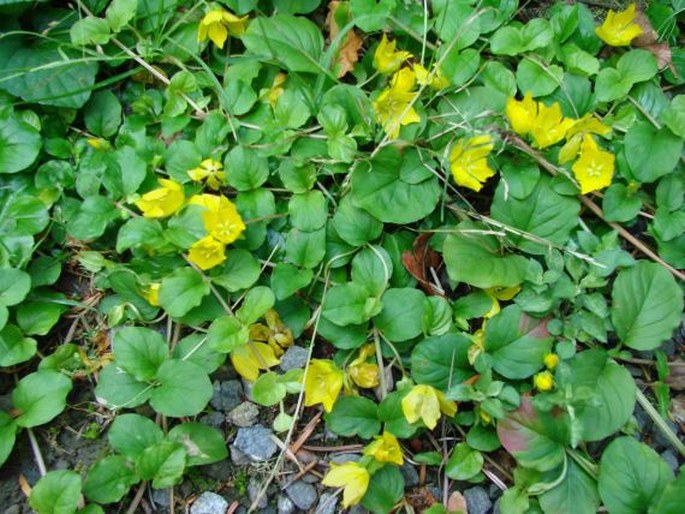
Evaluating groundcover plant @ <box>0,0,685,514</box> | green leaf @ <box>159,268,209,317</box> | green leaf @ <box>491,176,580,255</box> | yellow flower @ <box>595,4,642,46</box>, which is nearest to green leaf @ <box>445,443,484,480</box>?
groundcover plant @ <box>0,0,685,514</box>

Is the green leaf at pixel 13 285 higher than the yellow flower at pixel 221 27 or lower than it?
lower

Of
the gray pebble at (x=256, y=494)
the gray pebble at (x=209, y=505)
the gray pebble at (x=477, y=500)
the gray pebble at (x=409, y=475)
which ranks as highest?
the gray pebble at (x=409, y=475)

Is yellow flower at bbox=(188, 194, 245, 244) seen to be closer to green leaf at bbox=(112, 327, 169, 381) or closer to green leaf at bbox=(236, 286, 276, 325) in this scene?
green leaf at bbox=(236, 286, 276, 325)

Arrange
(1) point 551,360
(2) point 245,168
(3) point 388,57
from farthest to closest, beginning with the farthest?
(3) point 388,57, (2) point 245,168, (1) point 551,360

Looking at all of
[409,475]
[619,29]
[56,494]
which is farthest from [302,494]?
[619,29]

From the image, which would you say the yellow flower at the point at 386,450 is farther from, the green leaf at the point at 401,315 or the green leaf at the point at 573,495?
the green leaf at the point at 573,495

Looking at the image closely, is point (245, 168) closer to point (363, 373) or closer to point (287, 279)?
point (287, 279)

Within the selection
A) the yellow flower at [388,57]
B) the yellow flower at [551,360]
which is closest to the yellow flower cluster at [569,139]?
the yellow flower at [388,57]
